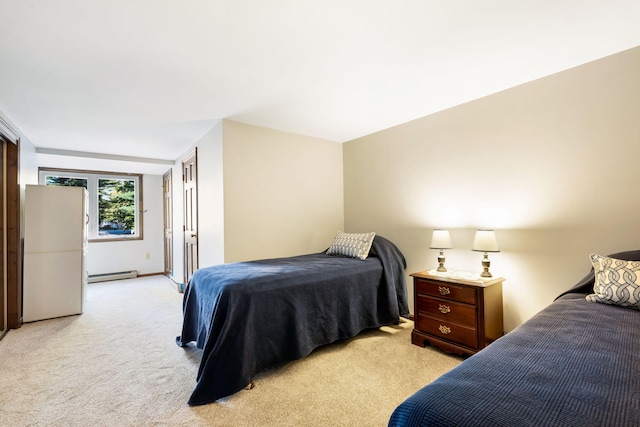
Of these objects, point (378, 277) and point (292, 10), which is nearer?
point (292, 10)

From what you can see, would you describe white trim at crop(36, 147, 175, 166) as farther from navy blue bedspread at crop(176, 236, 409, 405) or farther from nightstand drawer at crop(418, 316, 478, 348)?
nightstand drawer at crop(418, 316, 478, 348)

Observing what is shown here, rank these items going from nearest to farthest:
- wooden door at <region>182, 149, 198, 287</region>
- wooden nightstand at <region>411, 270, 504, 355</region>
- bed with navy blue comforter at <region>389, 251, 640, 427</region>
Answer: bed with navy blue comforter at <region>389, 251, 640, 427</region>, wooden nightstand at <region>411, 270, 504, 355</region>, wooden door at <region>182, 149, 198, 287</region>

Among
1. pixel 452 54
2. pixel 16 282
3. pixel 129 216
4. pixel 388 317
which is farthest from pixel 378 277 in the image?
pixel 129 216

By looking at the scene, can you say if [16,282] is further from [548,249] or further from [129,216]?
[548,249]

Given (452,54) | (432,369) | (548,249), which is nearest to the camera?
(452,54)

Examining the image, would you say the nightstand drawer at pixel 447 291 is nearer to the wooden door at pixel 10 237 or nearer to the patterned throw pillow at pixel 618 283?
the patterned throw pillow at pixel 618 283

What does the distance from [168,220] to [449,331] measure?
16.8 feet

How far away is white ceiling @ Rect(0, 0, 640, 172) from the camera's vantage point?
156 centimetres

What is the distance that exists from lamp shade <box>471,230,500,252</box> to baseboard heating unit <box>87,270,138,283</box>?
5.88 metres

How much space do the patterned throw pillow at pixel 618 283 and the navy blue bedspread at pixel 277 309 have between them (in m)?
1.59

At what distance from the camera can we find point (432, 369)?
2.14m

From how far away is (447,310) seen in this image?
2389 mm

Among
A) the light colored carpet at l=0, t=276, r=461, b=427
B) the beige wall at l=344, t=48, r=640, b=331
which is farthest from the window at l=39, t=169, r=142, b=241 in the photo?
the beige wall at l=344, t=48, r=640, b=331

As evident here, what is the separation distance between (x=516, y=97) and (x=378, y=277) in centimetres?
200
